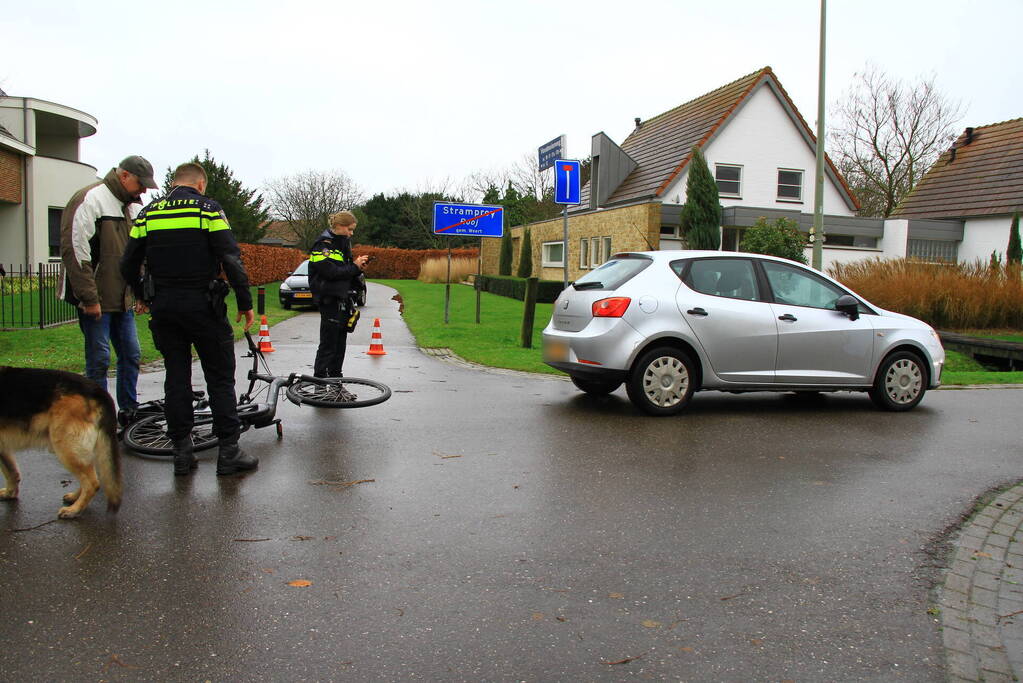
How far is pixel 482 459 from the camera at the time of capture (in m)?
6.01

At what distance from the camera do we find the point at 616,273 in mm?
8242

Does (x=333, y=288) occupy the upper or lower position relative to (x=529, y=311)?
upper

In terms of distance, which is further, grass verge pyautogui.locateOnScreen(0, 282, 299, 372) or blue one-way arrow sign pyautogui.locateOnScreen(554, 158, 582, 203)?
blue one-way arrow sign pyautogui.locateOnScreen(554, 158, 582, 203)

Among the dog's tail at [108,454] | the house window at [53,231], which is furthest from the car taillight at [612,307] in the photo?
the house window at [53,231]

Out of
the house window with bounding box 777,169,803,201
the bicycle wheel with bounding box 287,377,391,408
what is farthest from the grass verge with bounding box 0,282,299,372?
the house window with bounding box 777,169,803,201

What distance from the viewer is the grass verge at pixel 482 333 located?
39.4 feet

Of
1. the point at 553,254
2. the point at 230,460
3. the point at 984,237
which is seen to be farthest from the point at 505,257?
the point at 230,460

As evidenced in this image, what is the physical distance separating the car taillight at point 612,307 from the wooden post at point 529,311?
531 centimetres

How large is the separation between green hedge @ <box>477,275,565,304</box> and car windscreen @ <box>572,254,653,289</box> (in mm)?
13676

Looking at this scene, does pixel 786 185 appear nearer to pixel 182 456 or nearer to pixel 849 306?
pixel 849 306

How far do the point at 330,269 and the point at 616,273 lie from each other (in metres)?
2.85

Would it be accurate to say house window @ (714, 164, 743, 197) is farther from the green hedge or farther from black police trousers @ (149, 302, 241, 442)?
black police trousers @ (149, 302, 241, 442)

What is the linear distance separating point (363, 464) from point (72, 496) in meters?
1.86

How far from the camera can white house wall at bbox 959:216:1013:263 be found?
28359mm
